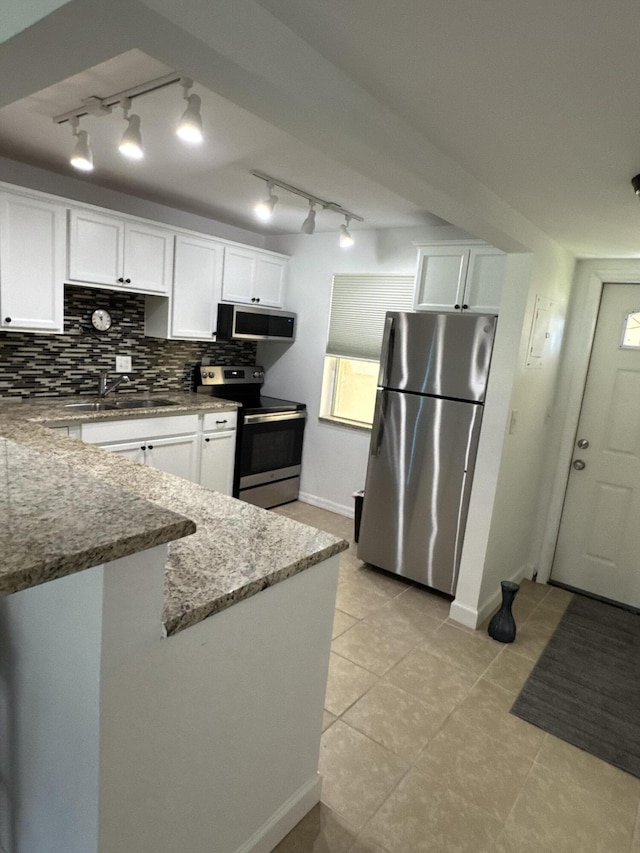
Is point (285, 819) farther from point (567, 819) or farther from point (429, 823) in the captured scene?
point (567, 819)

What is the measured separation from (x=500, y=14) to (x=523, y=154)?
73cm

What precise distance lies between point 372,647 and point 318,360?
2.51 metres

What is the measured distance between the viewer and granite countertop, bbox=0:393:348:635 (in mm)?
777

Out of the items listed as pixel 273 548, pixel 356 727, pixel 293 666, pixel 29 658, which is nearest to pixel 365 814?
pixel 356 727

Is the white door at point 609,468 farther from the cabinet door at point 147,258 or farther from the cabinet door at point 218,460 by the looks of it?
the cabinet door at point 147,258

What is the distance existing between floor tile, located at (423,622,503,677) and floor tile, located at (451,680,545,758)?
15 cm

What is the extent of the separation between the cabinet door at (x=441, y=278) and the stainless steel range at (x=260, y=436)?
5.31 ft

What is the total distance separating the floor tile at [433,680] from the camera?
2293 mm

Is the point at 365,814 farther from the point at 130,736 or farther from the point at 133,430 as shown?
the point at 133,430

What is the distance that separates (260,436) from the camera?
13.8ft

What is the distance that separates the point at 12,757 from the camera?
52.1 inches

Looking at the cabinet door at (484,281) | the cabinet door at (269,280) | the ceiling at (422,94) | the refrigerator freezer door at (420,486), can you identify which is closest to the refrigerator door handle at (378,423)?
the refrigerator freezer door at (420,486)

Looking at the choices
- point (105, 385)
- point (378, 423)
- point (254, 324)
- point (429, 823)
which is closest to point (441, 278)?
point (378, 423)

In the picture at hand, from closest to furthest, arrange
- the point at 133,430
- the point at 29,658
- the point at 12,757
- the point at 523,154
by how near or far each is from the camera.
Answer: the point at 29,658, the point at 12,757, the point at 523,154, the point at 133,430
